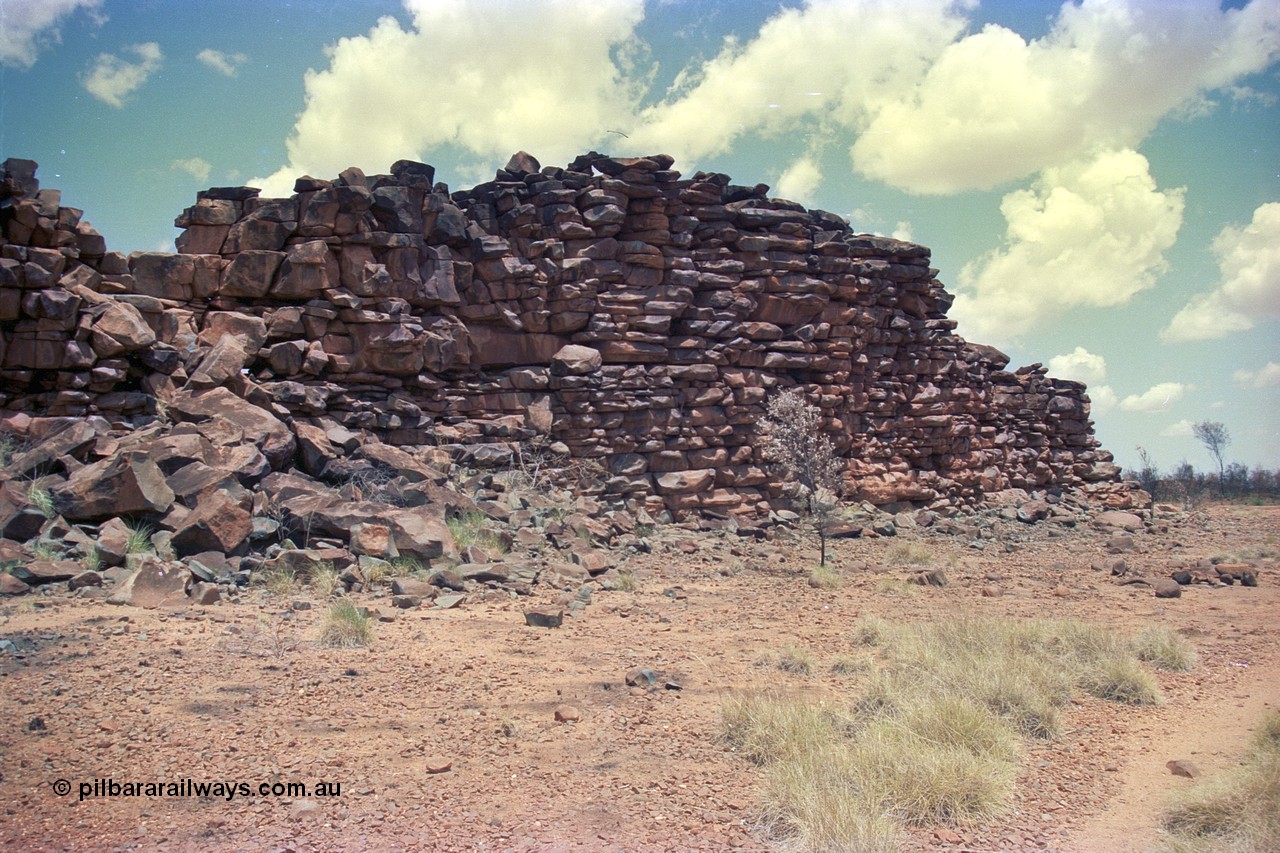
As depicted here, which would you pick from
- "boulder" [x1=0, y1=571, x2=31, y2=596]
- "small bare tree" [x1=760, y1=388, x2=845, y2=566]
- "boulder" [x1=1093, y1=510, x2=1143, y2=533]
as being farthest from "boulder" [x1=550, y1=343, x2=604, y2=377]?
"boulder" [x1=1093, y1=510, x2=1143, y2=533]

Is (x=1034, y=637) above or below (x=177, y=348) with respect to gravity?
below

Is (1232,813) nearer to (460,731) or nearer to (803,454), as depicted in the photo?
(460,731)

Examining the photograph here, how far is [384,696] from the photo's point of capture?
645 cm

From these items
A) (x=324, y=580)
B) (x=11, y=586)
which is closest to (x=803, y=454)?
(x=324, y=580)

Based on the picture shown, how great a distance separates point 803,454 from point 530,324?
6.16 m

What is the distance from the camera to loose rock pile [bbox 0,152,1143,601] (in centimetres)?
1175

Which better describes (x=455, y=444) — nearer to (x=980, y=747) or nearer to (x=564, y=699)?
(x=564, y=699)

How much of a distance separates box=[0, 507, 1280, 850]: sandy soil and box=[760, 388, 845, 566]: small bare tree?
714 cm

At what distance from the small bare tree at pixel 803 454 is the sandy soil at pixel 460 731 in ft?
23.4

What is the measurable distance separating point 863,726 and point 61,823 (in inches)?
189

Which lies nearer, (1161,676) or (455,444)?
(1161,676)

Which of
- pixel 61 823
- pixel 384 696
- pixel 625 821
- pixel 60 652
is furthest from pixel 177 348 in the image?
pixel 625 821

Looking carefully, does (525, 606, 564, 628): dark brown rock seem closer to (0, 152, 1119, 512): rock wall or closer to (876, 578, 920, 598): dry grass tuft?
(876, 578, 920, 598): dry grass tuft

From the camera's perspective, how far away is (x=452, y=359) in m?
17.5
